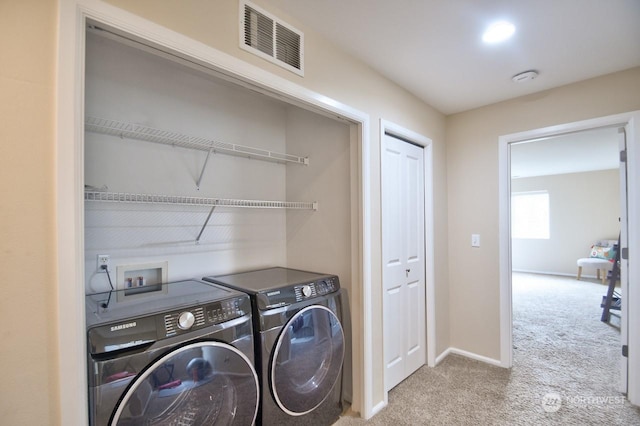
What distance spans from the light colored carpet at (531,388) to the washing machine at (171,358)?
0.99m

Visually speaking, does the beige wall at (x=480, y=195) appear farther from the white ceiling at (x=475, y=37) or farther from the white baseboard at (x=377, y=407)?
the white baseboard at (x=377, y=407)

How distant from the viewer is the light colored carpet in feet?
6.54

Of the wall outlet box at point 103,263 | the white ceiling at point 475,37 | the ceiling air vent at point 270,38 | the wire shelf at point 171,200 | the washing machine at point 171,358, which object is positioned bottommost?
the washing machine at point 171,358

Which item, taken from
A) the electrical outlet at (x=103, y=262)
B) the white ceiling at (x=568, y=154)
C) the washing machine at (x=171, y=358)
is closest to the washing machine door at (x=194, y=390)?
the washing machine at (x=171, y=358)

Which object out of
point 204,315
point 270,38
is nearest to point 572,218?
point 270,38

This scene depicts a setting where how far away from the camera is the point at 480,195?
2.86m

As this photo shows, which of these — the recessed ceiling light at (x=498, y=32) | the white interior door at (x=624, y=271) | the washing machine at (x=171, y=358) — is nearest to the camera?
the washing machine at (x=171, y=358)

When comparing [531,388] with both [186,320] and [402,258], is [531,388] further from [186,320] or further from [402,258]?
[186,320]

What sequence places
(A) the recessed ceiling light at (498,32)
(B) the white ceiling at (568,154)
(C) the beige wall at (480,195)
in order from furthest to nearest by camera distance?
1. (B) the white ceiling at (568,154)
2. (C) the beige wall at (480,195)
3. (A) the recessed ceiling light at (498,32)

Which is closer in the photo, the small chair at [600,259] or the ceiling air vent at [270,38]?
the ceiling air vent at [270,38]

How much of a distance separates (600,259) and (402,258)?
6.37 m

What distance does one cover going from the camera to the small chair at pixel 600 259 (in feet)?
19.8

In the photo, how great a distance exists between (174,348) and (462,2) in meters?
2.07

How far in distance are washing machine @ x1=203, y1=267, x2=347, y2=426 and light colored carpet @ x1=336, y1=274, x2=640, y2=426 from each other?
0.35 metres
